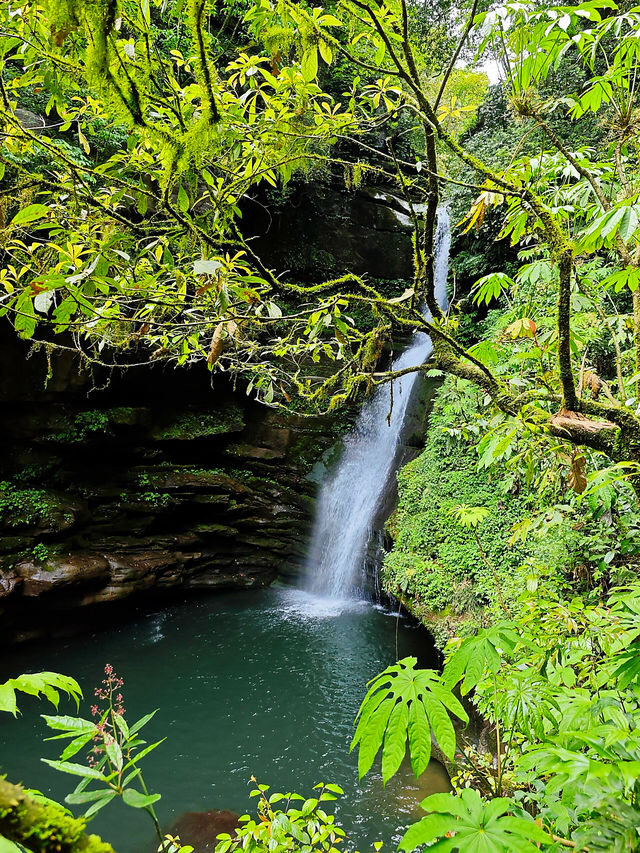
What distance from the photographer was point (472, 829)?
33.6 inches

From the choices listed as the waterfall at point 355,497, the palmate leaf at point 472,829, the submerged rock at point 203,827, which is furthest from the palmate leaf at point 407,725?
the waterfall at point 355,497

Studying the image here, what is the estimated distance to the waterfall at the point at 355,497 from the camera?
29.1ft

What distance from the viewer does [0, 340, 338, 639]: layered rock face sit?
24.1 feet

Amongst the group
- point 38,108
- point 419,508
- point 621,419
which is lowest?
point 419,508

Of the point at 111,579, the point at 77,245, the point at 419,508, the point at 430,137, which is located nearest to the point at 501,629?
the point at 430,137

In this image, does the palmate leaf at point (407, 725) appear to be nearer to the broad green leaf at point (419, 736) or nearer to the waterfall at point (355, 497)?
the broad green leaf at point (419, 736)

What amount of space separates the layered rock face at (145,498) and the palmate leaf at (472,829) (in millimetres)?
7835

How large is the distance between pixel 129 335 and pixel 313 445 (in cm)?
827

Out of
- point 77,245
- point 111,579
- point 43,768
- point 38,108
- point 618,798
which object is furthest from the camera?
point 111,579

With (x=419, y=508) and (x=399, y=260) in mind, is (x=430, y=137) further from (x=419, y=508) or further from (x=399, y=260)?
(x=399, y=260)

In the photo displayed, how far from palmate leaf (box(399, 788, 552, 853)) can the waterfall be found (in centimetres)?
800

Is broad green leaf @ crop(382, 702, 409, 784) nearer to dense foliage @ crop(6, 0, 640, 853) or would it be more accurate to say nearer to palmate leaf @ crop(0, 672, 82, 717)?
dense foliage @ crop(6, 0, 640, 853)

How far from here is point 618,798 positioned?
91 centimetres

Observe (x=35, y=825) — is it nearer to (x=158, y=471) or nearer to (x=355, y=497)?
(x=355, y=497)
